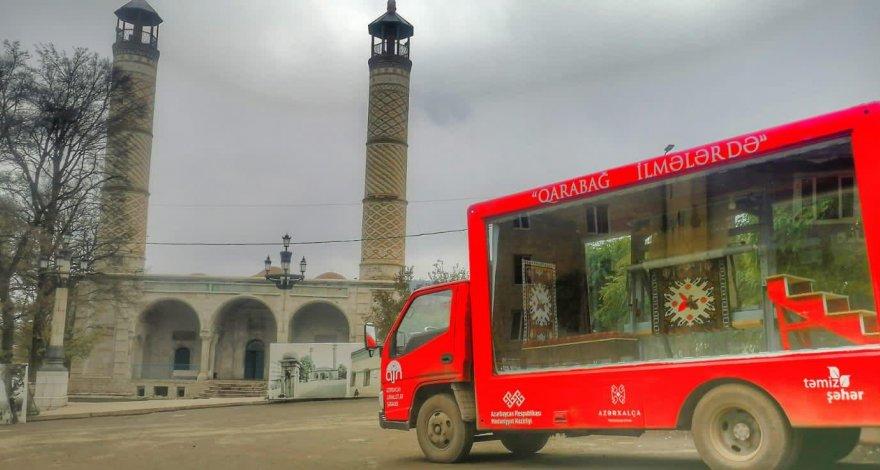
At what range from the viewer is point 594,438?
37.2 feet

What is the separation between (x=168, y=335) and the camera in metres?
41.9

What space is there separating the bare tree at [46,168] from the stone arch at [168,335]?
1712 cm

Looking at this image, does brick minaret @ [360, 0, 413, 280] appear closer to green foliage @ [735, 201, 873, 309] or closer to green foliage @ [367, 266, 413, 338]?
green foliage @ [367, 266, 413, 338]

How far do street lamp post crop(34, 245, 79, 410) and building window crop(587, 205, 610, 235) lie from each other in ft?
58.1

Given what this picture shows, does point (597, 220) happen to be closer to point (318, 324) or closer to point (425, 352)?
point (425, 352)

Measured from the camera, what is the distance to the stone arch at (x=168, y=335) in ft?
134

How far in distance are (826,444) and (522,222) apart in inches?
131

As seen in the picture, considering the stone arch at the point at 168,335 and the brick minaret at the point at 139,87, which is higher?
the brick minaret at the point at 139,87

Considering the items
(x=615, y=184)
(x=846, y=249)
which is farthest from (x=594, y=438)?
(x=846, y=249)

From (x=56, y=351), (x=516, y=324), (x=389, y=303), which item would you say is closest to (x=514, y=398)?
(x=516, y=324)

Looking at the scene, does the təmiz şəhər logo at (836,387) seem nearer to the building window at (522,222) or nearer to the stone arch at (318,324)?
the building window at (522,222)

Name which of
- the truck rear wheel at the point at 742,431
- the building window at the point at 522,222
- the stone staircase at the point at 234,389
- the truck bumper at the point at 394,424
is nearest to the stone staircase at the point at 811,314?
the truck rear wheel at the point at 742,431

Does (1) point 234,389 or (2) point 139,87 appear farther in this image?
(2) point 139,87

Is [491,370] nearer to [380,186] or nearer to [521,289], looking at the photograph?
[521,289]
